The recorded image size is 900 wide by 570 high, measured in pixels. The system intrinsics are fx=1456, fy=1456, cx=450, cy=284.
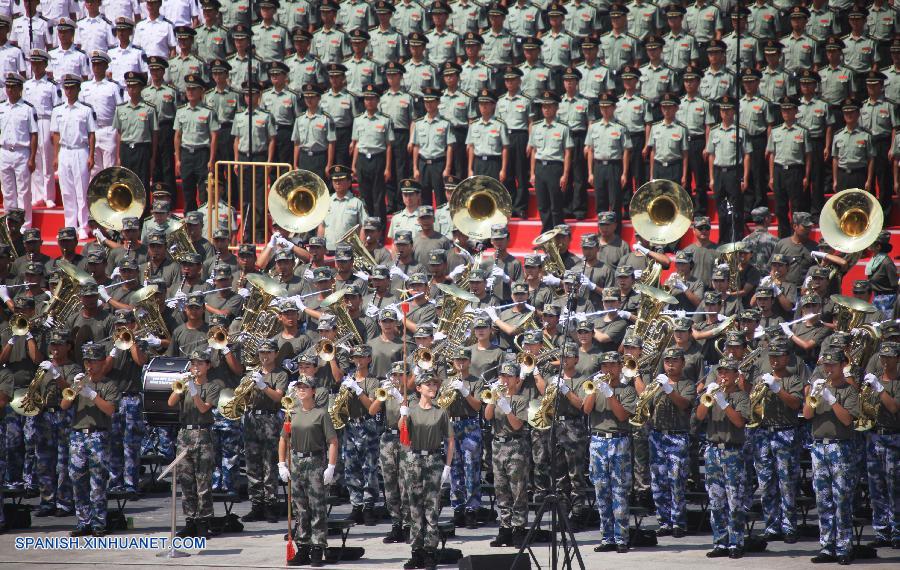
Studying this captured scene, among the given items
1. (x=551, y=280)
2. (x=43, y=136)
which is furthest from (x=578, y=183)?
(x=43, y=136)

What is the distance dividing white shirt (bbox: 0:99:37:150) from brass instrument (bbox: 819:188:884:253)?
12.1m

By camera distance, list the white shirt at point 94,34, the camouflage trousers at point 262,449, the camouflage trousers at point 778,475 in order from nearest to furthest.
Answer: the camouflage trousers at point 778,475
the camouflage trousers at point 262,449
the white shirt at point 94,34

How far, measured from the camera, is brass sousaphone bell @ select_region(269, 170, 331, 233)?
19859 millimetres

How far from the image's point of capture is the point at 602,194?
20.5 m

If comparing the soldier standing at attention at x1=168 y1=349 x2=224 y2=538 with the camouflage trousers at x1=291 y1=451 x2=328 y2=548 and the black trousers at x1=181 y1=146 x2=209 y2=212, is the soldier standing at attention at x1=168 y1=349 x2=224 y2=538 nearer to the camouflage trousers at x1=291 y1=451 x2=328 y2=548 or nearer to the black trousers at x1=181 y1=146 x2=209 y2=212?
the camouflage trousers at x1=291 y1=451 x2=328 y2=548

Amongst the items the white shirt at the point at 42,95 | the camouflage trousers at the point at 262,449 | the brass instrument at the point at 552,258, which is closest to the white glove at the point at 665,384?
the brass instrument at the point at 552,258

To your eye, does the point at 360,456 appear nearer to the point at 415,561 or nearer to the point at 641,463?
the point at 415,561

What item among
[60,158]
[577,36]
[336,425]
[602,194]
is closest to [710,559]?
[336,425]

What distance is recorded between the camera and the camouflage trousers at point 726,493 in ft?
50.4

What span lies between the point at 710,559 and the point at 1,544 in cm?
791

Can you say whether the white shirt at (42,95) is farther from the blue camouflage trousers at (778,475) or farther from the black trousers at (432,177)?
the blue camouflage trousers at (778,475)

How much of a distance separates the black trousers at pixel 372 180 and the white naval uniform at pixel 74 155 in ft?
14.3

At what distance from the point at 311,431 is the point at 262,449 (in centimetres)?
196

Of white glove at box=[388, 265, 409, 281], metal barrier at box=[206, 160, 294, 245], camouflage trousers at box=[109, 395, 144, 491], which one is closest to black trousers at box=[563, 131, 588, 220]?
white glove at box=[388, 265, 409, 281]
